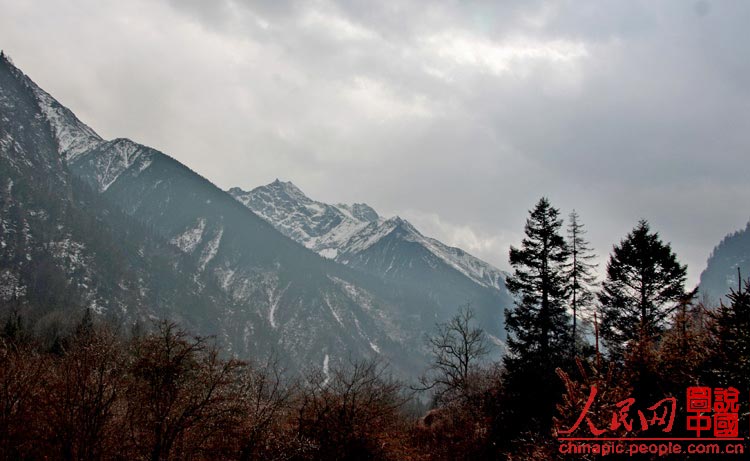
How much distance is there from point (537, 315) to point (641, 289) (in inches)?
292

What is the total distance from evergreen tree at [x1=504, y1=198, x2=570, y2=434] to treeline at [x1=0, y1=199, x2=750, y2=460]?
9 centimetres

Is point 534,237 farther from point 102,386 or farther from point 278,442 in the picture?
point 102,386

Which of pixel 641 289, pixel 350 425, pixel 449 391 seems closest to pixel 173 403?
pixel 350 425

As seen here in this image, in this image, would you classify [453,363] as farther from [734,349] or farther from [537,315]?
[734,349]

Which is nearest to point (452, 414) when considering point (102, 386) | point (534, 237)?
point (534, 237)

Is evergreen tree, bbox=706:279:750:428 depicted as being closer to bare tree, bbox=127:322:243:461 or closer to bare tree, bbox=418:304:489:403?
bare tree, bbox=127:322:243:461

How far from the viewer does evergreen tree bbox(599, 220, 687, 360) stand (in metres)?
27.8

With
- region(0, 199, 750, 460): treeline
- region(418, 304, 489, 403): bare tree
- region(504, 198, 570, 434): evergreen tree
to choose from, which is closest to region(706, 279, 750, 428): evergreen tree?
region(0, 199, 750, 460): treeline

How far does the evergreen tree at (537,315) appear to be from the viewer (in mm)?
24406

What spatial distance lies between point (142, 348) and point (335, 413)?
10.3m

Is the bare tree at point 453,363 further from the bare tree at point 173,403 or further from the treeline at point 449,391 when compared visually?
the bare tree at point 173,403

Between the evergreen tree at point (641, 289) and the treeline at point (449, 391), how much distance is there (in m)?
0.09

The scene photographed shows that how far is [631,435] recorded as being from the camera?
820 cm

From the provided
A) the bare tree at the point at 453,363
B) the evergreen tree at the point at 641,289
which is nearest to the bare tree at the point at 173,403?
the bare tree at the point at 453,363
